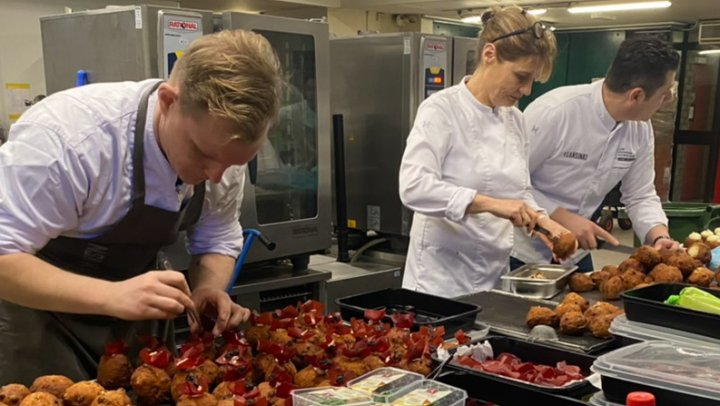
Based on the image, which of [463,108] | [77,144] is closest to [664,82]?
[463,108]

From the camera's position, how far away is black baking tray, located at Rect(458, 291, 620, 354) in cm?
153

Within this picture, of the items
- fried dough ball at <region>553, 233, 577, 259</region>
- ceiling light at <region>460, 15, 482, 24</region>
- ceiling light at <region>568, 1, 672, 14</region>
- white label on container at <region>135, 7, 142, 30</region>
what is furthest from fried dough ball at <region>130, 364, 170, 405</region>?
ceiling light at <region>460, 15, 482, 24</region>

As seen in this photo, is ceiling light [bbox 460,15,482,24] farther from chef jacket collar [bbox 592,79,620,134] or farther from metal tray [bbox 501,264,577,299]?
metal tray [bbox 501,264,577,299]

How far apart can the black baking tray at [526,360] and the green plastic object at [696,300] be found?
267mm

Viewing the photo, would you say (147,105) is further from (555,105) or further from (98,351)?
(555,105)

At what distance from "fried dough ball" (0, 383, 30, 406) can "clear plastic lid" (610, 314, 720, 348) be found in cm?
116

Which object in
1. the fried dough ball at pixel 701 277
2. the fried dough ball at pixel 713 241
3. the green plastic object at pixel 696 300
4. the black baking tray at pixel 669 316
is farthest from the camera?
the fried dough ball at pixel 713 241

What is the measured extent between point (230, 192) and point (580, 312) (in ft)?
3.03

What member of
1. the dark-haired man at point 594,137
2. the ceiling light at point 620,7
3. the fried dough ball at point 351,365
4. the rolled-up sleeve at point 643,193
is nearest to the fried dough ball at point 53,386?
the fried dough ball at point 351,365

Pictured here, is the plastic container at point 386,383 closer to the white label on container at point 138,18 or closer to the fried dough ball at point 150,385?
the fried dough ball at point 150,385

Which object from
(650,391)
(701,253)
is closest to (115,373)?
(650,391)

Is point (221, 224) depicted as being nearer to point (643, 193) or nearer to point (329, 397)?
point (329, 397)

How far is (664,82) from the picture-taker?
97.3 inches

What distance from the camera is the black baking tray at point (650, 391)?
108cm
